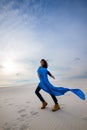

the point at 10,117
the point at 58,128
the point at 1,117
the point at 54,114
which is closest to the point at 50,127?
the point at 58,128

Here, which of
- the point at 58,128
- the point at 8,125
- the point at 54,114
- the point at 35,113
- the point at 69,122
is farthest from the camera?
the point at 35,113

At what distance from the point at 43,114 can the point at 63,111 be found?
2.70 ft

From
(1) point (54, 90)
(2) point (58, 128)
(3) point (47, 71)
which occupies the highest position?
(3) point (47, 71)

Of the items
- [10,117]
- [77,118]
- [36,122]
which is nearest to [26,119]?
[36,122]

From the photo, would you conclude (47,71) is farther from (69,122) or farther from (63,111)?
(69,122)

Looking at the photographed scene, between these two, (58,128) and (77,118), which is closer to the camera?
(58,128)

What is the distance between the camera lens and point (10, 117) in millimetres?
5883

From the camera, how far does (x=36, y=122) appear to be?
16.6ft

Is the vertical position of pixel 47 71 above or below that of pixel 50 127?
above

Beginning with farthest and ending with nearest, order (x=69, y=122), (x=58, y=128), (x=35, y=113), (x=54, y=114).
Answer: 1. (x=35, y=113)
2. (x=54, y=114)
3. (x=69, y=122)
4. (x=58, y=128)

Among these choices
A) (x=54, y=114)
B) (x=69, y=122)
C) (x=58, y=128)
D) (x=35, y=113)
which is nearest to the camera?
(x=58, y=128)

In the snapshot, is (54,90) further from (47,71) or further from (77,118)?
(77,118)

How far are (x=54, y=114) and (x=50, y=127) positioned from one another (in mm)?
992

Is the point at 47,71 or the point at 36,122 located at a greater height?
the point at 47,71
